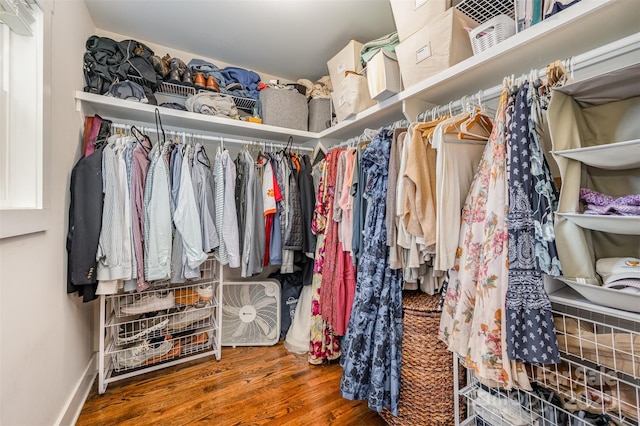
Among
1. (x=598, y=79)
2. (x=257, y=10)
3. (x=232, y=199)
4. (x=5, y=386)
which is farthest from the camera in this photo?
(x=232, y=199)

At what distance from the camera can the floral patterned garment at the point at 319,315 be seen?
1.87m

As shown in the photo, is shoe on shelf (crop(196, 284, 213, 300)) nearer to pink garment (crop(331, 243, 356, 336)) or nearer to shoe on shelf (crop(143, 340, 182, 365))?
shoe on shelf (crop(143, 340, 182, 365))

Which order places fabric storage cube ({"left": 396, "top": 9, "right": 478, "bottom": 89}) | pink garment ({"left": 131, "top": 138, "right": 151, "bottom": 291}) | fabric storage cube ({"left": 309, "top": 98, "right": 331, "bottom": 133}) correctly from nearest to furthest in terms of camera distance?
fabric storage cube ({"left": 396, "top": 9, "right": 478, "bottom": 89}) < pink garment ({"left": 131, "top": 138, "right": 151, "bottom": 291}) < fabric storage cube ({"left": 309, "top": 98, "right": 331, "bottom": 133})

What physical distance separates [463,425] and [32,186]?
198 centimetres

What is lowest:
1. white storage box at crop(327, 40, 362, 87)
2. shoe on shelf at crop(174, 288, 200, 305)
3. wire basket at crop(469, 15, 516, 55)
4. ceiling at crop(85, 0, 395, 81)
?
shoe on shelf at crop(174, 288, 200, 305)

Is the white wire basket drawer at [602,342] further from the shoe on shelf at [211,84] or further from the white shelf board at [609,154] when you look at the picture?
the shoe on shelf at [211,84]

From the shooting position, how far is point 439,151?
109cm

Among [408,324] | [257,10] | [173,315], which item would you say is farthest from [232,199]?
[408,324]

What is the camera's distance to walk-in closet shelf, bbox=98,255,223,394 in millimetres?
1676

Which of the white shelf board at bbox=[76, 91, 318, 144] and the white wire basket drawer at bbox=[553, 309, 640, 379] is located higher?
the white shelf board at bbox=[76, 91, 318, 144]

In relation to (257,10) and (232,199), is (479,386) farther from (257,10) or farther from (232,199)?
(257,10)

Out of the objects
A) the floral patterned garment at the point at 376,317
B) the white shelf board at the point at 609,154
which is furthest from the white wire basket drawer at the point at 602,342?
the floral patterned garment at the point at 376,317

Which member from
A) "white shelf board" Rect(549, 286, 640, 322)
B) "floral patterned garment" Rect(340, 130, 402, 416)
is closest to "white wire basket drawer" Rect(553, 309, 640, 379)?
"white shelf board" Rect(549, 286, 640, 322)

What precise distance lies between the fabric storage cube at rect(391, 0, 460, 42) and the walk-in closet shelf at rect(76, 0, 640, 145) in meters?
0.27
